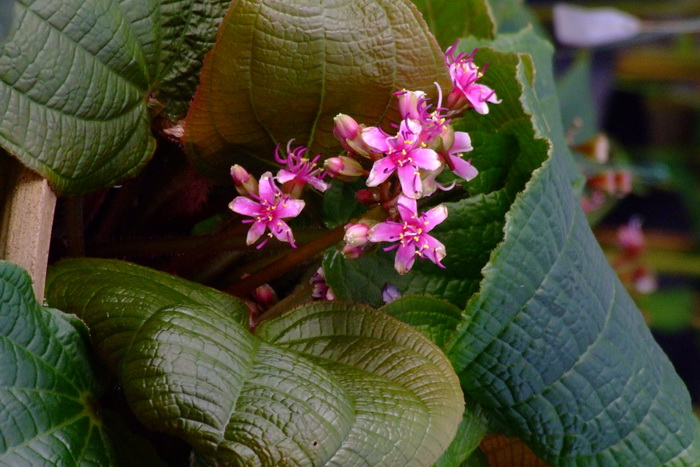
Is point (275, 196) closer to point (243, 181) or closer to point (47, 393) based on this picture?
point (243, 181)

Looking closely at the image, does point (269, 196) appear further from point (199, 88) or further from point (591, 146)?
point (591, 146)

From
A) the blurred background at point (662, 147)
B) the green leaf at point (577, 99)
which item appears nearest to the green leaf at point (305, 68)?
the green leaf at point (577, 99)

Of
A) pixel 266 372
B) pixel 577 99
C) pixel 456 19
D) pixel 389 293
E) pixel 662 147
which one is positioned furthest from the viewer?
pixel 662 147

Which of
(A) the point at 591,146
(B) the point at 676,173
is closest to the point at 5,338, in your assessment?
(A) the point at 591,146

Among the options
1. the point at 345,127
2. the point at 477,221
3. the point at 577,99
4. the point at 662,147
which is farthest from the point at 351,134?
the point at 662,147

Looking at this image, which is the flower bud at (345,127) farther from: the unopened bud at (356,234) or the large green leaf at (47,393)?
the large green leaf at (47,393)

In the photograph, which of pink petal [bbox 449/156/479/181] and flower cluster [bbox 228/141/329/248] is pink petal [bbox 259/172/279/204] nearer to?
flower cluster [bbox 228/141/329/248]

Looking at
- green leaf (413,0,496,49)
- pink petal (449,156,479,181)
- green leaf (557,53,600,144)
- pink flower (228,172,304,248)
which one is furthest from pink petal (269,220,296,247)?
green leaf (557,53,600,144)

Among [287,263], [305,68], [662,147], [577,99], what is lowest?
[662,147]
